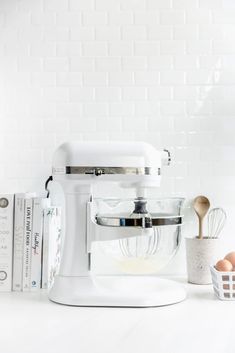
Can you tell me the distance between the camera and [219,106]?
1.83 meters

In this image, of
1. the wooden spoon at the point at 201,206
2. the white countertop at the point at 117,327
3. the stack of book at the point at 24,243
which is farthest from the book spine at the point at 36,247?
the wooden spoon at the point at 201,206

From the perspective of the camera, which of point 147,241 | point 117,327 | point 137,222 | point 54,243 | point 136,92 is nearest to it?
point 117,327

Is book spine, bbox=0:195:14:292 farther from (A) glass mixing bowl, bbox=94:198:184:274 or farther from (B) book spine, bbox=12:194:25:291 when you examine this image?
(A) glass mixing bowl, bbox=94:198:184:274

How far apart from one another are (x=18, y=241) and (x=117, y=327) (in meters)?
0.52

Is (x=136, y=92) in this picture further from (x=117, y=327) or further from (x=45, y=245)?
(x=117, y=327)

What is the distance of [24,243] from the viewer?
62.9 inches

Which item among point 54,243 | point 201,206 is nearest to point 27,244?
point 54,243

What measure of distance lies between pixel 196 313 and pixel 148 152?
1.45 feet

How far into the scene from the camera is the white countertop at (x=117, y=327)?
1086 millimetres

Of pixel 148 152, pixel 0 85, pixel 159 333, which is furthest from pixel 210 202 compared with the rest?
pixel 0 85

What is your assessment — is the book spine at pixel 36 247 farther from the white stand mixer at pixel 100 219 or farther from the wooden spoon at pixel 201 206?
the wooden spoon at pixel 201 206

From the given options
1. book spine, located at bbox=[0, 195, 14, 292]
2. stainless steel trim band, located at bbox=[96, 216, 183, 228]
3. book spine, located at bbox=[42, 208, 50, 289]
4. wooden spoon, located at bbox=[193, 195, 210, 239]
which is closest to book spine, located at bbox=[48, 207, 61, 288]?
book spine, located at bbox=[42, 208, 50, 289]

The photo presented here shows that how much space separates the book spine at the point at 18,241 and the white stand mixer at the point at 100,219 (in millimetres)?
185

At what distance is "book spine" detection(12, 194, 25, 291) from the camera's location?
1599mm
